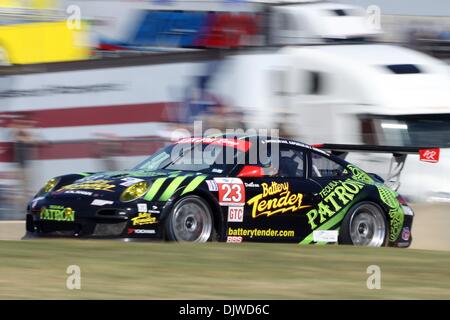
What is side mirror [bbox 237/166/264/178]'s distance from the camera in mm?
11195

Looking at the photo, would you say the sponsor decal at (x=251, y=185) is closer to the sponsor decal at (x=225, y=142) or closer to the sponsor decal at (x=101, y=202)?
the sponsor decal at (x=225, y=142)

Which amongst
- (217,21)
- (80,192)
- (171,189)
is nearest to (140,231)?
(171,189)

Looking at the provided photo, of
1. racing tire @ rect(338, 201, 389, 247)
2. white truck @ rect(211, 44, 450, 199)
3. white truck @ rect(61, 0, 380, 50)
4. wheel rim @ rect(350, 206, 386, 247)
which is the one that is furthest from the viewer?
white truck @ rect(61, 0, 380, 50)

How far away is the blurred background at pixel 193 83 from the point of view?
1622 cm

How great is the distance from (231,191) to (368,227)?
72.6 inches

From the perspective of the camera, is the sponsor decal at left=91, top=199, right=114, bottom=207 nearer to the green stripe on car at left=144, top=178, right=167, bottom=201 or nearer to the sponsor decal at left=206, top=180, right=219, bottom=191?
the green stripe on car at left=144, top=178, right=167, bottom=201

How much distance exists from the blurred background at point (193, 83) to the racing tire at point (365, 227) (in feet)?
10.2

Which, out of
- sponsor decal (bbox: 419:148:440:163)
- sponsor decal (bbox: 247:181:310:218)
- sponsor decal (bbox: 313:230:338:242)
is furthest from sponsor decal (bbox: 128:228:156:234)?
sponsor decal (bbox: 419:148:440:163)

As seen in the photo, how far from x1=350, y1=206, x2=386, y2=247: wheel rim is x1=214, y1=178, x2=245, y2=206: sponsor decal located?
Answer: 1.45 meters

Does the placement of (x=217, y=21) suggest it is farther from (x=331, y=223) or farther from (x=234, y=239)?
(x=234, y=239)

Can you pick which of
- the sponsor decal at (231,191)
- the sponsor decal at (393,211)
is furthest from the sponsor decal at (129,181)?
the sponsor decal at (393,211)

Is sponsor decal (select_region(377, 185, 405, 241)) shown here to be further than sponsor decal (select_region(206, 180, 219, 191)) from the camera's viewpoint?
Yes

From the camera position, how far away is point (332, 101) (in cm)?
1662

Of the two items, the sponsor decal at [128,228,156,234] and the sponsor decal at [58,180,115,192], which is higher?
the sponsor decal at [58,180,115,192]
